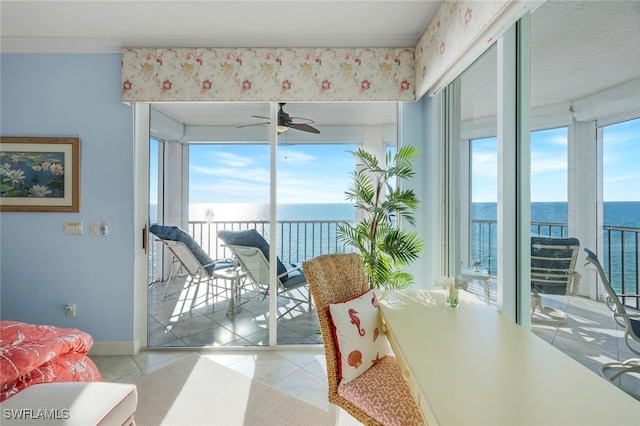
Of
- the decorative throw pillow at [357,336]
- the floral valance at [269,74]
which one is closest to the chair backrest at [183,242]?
the floral valance at [269,74]

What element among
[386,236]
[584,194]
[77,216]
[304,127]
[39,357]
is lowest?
[39,357]

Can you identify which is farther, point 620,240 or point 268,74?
point 268,74

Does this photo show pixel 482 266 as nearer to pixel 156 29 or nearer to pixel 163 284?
pixel 163 284

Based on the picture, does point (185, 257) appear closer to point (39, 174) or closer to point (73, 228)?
point (73, 228)

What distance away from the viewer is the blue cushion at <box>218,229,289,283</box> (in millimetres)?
2723

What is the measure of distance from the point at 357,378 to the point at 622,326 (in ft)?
3.40

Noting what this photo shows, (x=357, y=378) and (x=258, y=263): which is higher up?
(x=258, y=263)

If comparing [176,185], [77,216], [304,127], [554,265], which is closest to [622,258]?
[554,265]

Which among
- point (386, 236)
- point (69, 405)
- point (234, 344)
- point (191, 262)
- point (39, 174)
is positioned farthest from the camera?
point (191, 262)

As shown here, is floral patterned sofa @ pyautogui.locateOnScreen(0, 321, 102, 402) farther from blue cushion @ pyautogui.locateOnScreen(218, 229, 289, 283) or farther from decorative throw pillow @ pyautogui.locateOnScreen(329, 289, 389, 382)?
decorative throw pillow @ pyautogui.locateOnScreen(329, 289, 389, 382)

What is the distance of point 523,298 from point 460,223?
2.55 feet

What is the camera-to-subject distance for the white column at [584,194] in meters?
1.17

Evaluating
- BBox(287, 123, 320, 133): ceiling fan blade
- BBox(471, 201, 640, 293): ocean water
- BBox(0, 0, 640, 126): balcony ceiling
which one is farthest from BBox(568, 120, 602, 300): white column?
BBox(287, 123, 320, 133): ceiling fan blade

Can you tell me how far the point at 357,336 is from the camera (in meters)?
1.43
